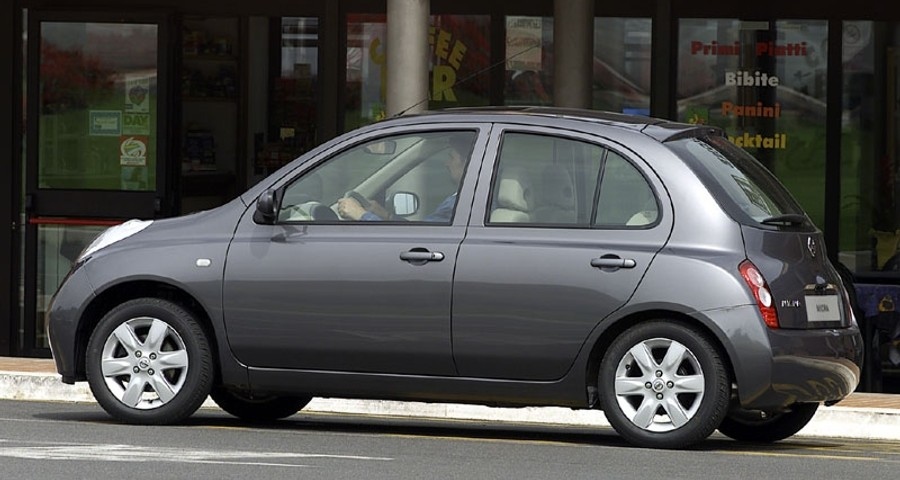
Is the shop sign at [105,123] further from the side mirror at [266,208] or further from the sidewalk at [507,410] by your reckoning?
the side mirror at [266,208]

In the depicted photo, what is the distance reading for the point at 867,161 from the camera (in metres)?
15.4

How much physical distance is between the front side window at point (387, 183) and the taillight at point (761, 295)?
1.45 meters

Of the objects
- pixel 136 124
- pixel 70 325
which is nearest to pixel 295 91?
pixel 136 124

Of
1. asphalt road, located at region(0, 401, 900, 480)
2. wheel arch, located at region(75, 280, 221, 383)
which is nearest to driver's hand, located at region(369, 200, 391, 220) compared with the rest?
wheel arch, located at region(75, 280, 221, 383)

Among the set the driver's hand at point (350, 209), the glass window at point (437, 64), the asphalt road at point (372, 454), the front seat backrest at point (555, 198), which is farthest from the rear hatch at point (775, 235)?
the glass window at point (437, 64)

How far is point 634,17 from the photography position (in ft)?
51.5

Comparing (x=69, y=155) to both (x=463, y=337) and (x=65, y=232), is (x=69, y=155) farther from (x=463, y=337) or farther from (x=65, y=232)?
(x=463, y=337)

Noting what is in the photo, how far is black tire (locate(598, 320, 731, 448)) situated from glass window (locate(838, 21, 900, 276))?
6921mm

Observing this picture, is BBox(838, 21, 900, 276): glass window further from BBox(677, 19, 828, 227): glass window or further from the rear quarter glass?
the rear quarter glass

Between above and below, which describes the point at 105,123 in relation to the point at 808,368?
above

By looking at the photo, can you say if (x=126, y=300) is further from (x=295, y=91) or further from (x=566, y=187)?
(x=295, y=91)

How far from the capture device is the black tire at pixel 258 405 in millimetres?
10234

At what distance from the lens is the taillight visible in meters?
8.72

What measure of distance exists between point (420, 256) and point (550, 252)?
0.61 metres
